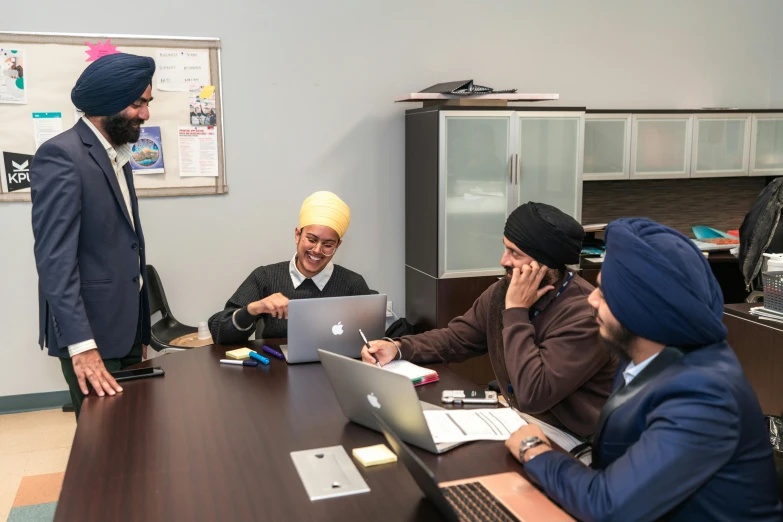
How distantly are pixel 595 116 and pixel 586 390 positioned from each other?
8.91ft

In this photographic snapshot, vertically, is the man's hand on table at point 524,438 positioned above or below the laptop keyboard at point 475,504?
above

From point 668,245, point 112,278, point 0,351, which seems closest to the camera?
point 668,245

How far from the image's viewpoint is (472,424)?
69.2 inches

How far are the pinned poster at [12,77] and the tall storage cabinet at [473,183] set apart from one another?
2165 mm

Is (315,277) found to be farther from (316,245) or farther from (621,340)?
(621,340)

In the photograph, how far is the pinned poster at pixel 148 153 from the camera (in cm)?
383

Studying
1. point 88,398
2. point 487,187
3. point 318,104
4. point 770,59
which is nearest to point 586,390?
point 88,398

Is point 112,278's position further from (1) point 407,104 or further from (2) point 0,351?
(1) point 407,104

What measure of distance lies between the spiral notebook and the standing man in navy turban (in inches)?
33.6

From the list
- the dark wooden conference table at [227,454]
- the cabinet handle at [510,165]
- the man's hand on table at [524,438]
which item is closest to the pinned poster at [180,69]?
the cabinet handle at [510,165]

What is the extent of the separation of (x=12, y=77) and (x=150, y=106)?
0.70m

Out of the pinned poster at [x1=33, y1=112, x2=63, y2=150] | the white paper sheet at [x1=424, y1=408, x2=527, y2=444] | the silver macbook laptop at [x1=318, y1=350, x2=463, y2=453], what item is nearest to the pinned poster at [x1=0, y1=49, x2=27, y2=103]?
the pinned poster at [x1=33, y1=112, x2=63, y2=150]

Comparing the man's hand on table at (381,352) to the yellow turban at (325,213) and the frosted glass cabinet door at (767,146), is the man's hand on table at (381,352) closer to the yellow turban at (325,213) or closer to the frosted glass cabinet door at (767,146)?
the yellow turban at (325,213)

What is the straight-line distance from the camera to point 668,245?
4.44ft
